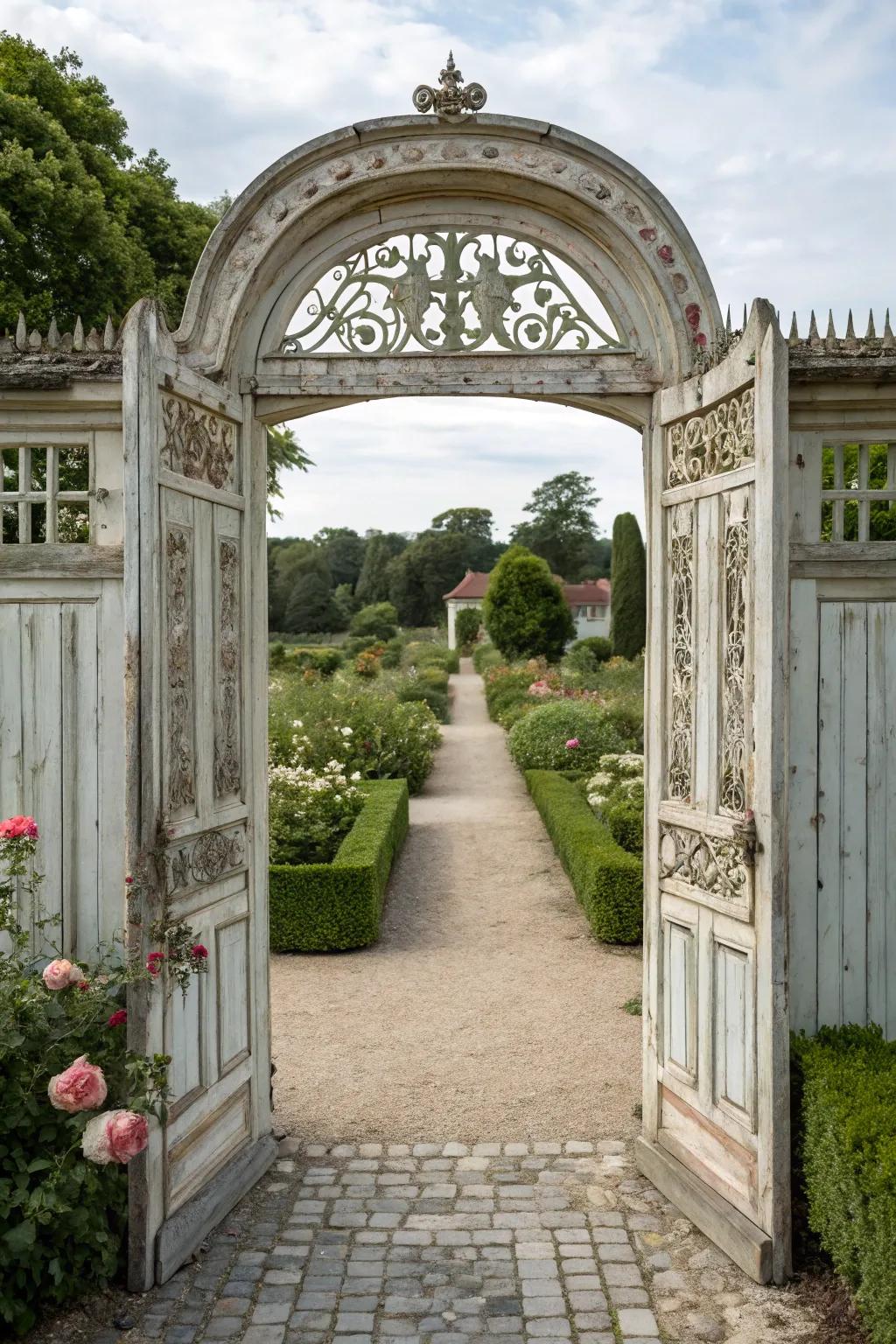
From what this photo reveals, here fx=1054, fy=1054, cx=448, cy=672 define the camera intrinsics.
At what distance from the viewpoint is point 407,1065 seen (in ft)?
19.1

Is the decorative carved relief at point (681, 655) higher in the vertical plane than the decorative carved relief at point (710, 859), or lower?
higher

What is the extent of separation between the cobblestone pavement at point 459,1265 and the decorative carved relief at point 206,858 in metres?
1.34

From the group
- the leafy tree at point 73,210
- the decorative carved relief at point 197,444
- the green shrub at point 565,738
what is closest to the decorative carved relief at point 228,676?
the decorative carved relief at point 197,444

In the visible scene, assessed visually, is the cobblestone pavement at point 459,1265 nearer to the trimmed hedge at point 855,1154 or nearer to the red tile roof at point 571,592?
the trimmed hedge at point 855,1154

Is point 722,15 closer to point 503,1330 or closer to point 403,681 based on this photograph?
point 503,1330

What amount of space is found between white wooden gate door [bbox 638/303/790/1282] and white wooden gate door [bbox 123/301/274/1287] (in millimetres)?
1689

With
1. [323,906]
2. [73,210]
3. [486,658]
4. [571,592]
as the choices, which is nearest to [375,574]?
[571,592]

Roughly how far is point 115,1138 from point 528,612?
1047 inches

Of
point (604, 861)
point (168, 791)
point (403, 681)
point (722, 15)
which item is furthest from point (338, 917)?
point (403, 681)

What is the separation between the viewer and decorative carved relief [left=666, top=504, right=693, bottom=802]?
4.20 m

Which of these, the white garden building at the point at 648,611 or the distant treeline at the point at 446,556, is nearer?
the white garden building at the point at 648,611

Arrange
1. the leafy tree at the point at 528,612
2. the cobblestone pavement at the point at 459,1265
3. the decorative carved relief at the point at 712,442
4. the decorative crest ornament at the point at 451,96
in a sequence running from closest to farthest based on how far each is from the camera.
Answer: the cobblestone pavement at the point at 459,1265, the decorative carved relief at the point at 712,442, the decorative crest ornament at the point at 451,96, the leafy tree at the point at 528,612

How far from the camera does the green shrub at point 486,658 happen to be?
102ft

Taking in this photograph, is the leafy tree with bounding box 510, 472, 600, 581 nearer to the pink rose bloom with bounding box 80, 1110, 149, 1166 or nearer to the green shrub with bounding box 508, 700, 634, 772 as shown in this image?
the green shrub with bounding box 508, 700, 634, 772
